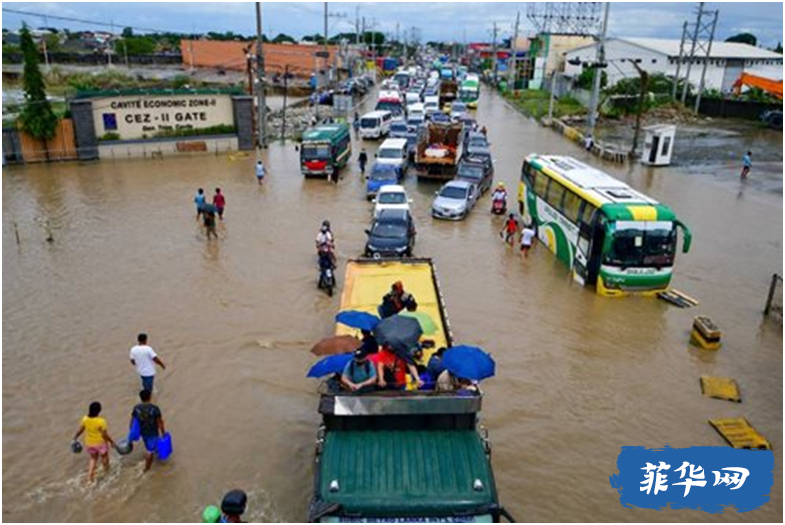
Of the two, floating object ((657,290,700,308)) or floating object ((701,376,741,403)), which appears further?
floating object ((657,290,700,308))

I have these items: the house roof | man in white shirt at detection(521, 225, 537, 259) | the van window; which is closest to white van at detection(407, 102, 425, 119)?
the van window

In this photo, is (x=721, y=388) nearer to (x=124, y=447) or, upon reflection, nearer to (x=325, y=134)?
(x=124, y=447)

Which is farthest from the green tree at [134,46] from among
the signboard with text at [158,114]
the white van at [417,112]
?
the signboard with text at [158,114]

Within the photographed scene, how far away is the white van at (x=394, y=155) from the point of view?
28.3 m

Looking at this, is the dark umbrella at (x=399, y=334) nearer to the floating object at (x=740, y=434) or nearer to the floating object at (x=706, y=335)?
the floating object at (x=740, y=434)

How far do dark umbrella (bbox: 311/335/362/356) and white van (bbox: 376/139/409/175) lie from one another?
19.9 metres

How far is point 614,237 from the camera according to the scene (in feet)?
48.2

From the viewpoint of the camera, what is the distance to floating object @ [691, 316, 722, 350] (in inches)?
511

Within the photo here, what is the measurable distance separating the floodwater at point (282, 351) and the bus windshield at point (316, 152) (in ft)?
17.0

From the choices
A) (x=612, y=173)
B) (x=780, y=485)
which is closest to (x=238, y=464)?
(x=780, y=485)

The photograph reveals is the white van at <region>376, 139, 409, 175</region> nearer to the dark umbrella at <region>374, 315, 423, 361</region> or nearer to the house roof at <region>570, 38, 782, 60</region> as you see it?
the dark umbrella at <region>374, 315, 423, 361</region>

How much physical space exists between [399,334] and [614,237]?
8791mm

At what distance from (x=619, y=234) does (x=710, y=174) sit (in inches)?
824

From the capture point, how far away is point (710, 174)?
3164cm
